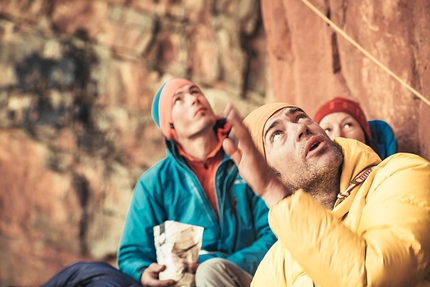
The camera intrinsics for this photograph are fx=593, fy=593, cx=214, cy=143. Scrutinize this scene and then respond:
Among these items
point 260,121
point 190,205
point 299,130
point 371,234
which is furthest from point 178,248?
point 371,234

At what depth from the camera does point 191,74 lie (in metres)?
6.65

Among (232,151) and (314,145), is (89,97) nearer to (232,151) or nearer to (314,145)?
(314,145)

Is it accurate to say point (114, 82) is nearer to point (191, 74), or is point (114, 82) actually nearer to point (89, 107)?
point (89, 107)

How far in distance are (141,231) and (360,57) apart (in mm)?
1659

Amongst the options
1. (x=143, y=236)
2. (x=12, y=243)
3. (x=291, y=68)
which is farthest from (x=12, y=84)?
(x=143, y=236)

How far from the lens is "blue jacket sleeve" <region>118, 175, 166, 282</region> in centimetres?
302

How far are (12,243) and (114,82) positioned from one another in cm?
201

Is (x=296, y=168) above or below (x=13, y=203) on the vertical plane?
above

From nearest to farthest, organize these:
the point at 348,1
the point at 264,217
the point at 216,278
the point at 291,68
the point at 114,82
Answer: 1. the point at 216,278
2. the point at 264,217
3. the point at 348,1
4. the point at 291,68
5. the point at 114,82

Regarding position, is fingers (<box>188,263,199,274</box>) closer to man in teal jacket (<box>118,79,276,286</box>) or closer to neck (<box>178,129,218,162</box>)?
man in teal jacket (<box>118,79,276,286</box>)

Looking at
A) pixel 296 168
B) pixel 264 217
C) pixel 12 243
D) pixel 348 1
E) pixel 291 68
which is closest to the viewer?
pixel 296 168

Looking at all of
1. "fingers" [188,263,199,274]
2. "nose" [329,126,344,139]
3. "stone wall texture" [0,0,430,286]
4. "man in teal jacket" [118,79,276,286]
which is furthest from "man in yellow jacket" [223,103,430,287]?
"stone wall texture" [0,0,430,286]

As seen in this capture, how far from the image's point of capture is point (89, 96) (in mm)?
6492

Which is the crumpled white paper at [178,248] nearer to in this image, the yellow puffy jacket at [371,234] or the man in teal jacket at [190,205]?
the man in teal jacket at [190,205]
